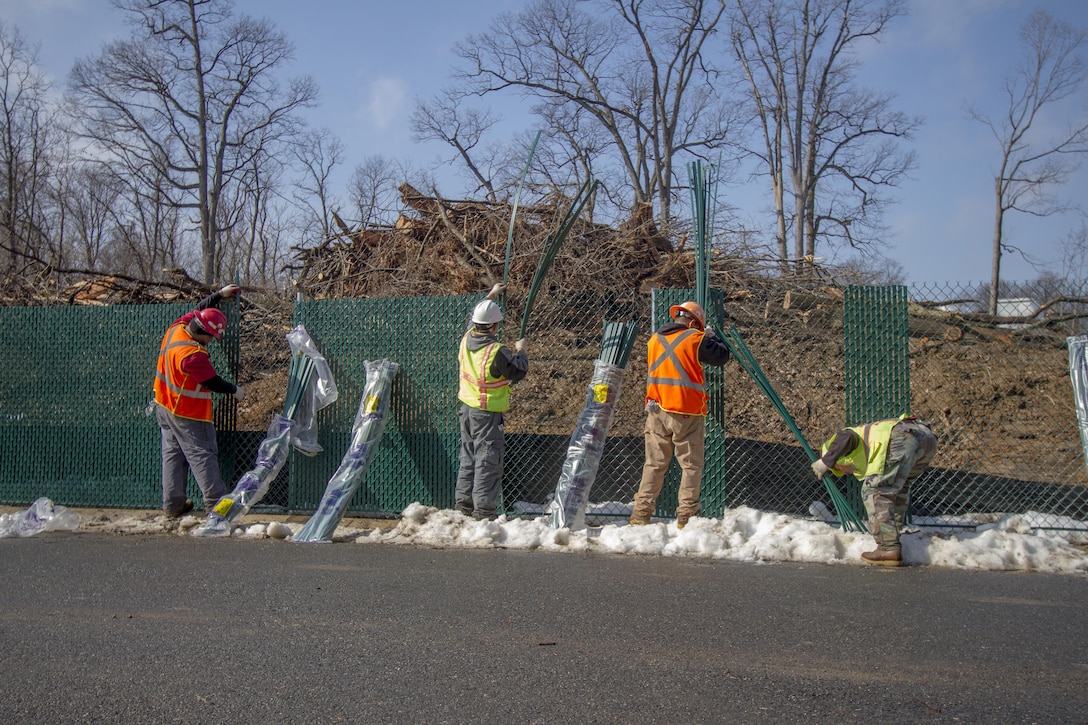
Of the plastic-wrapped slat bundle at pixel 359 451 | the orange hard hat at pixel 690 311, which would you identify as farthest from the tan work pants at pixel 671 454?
the plastic-wrapped slat bundle at pixel 359 451

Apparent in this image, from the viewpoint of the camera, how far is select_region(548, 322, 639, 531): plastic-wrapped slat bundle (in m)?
6.32

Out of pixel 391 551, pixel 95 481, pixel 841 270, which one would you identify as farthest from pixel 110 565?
pixel 841 270

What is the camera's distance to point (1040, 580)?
16.5 ft

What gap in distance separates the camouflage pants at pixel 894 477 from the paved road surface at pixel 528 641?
1.26 ft

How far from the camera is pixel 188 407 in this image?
683 centimetres

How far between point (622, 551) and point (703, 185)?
2.96 meters

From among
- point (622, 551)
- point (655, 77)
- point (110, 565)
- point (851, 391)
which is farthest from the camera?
point (655, 77)

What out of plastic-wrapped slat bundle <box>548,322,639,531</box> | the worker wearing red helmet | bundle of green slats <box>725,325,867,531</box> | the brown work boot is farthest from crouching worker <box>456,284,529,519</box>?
the brown work boot

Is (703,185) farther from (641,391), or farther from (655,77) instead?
(655,77)

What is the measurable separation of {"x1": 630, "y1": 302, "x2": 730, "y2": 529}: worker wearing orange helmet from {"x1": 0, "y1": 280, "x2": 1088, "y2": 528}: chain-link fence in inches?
11.9

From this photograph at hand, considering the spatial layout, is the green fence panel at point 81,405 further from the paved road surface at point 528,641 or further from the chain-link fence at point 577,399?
the paved road surface at point 528,641

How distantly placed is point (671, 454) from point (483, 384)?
1.54 m

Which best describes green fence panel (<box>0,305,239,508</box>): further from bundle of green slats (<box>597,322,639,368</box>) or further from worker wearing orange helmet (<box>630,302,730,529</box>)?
worker wearing orange helmet (<box>630,302,730,529</box>)

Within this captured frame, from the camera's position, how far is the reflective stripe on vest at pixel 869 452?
18.2 ft
